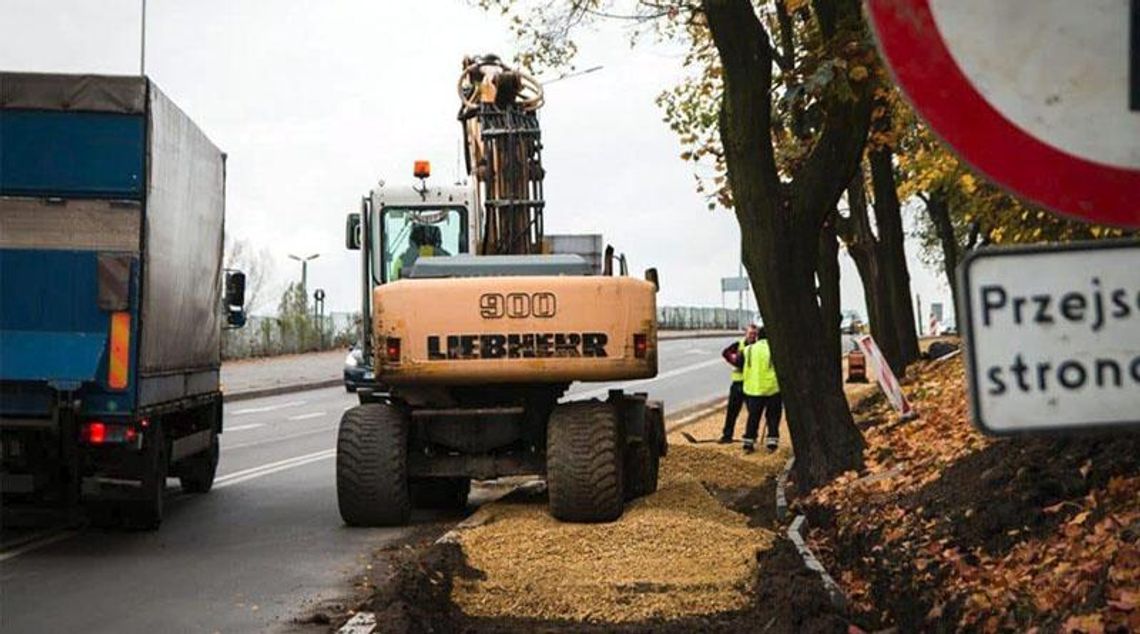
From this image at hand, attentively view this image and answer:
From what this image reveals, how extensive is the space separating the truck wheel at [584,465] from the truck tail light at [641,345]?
1.82 ft

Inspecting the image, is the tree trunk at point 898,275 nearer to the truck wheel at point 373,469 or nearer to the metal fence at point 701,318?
the truck wheel at point 373,469

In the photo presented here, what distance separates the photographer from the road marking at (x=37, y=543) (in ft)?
39.8

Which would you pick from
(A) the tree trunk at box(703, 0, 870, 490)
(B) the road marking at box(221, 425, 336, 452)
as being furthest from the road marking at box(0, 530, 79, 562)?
(B) the road marking at box(221, 425, 336, 452)

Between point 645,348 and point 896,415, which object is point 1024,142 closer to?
point 645,348

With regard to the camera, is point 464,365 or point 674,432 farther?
point 674,432

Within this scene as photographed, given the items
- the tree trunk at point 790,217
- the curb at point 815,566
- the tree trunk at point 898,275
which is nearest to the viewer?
the curb at point 815,566

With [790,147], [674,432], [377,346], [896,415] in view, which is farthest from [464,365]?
[674,432]

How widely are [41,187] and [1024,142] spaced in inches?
447

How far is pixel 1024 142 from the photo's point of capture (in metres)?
2.60

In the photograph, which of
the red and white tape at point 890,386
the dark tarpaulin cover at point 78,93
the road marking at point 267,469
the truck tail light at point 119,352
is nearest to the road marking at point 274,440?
the road marking at point 267,469

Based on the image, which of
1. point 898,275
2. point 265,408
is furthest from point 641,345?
point 265,408

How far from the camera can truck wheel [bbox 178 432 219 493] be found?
1684 cm

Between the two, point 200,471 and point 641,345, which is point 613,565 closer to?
point 641,345

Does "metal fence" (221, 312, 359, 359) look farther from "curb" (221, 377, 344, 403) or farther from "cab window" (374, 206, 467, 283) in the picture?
"cab window" (374, 206, 467, 283)
